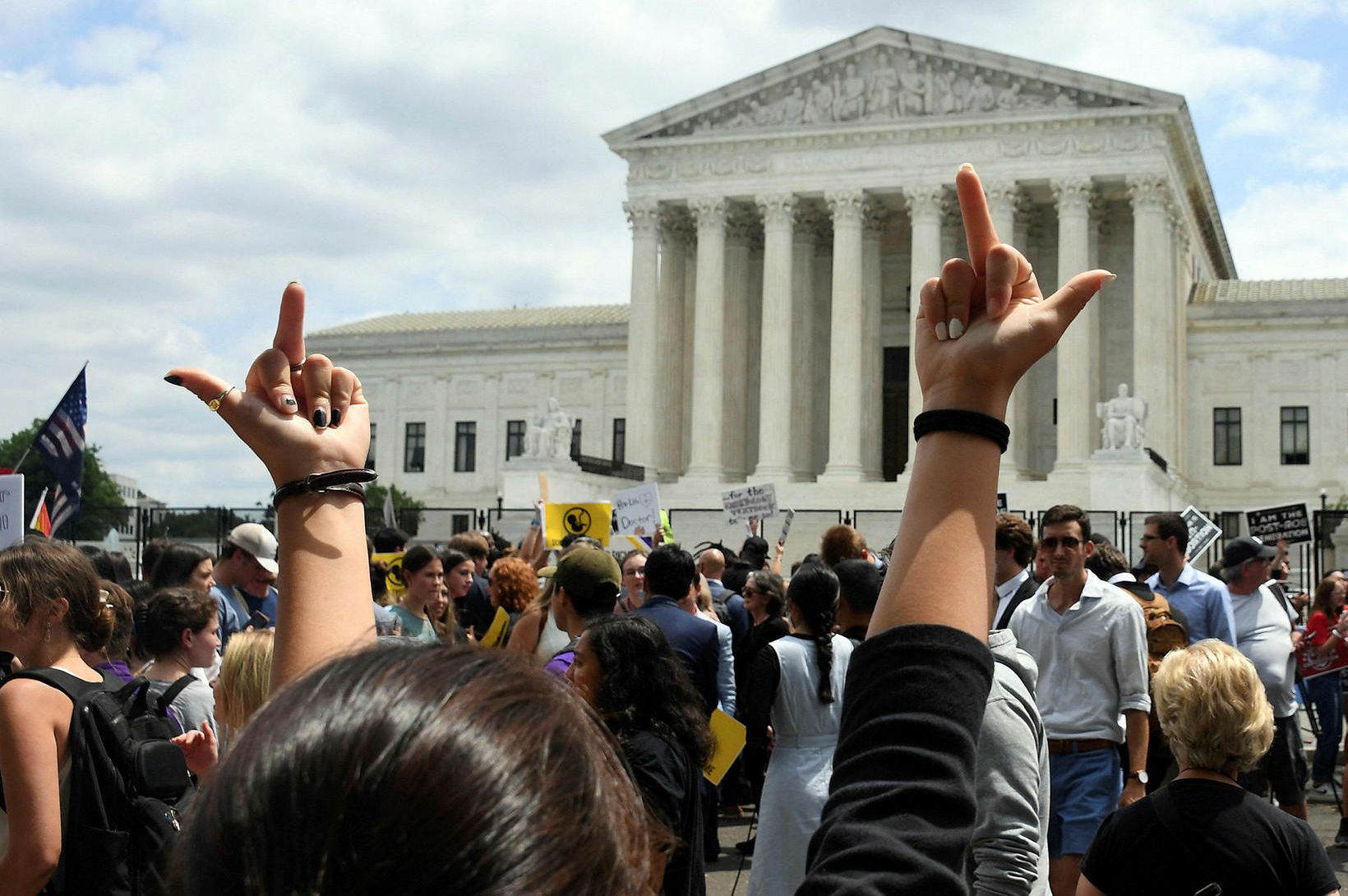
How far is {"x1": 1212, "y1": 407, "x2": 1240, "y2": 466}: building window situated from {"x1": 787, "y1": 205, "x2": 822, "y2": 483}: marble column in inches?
581

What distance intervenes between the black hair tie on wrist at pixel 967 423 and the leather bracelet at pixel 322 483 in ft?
3.25

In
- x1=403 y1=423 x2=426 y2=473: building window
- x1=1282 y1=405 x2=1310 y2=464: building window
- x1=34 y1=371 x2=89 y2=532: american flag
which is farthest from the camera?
x1=403 y1=423 x2=426 y2=473: building window

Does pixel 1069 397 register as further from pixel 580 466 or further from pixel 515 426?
pixel 515 426

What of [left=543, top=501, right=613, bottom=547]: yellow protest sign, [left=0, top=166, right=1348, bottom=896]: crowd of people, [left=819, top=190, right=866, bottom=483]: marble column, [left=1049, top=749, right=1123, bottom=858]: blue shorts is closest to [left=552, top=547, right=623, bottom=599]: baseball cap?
[left=0, top=166, right=1348, bottom=896]: crowd of people

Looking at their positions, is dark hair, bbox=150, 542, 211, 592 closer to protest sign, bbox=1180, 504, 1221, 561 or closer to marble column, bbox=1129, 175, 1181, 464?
protest sign, bbox=1180, 504, 1221, 561

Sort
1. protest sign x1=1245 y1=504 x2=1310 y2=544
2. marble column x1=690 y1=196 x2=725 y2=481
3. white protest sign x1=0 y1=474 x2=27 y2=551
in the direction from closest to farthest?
1. white protest sign x1=0 y1=474 x2=27 y2=551
2. protest sign x1=1245 y1=504 x2=1310 y2=544
3. marble column x1=690 y1=196 x2=725 y2=481

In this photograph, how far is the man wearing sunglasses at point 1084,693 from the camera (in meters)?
7.54

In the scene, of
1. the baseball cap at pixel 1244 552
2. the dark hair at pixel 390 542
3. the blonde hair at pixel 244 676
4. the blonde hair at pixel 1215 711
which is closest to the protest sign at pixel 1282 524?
the baseball cap at pixel 1244 552

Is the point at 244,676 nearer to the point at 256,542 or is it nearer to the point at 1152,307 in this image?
the point at 256,542

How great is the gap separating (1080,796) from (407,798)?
23.0ft

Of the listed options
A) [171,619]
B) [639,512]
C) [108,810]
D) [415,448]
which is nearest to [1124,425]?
[639,512]

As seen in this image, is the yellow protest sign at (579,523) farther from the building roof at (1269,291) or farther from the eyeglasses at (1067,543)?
the building roof at (1269,291)

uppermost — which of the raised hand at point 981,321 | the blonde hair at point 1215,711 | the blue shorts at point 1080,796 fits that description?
the raised hand at point 981,321

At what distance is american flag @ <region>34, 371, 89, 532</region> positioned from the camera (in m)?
13.3
